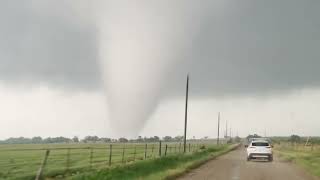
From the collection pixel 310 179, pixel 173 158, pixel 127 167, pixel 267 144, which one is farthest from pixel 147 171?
pixel 267 144

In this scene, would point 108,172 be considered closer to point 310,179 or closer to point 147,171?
point 147,171

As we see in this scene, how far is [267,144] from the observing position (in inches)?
1922

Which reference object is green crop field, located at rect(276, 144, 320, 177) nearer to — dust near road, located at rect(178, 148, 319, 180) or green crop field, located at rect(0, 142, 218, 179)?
dust near road, located at rect(178, 148, 319, 180)

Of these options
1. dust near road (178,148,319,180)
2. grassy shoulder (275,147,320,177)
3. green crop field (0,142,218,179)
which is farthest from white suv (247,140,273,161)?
dust near road (178,148,319,180)

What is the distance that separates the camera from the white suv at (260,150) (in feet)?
157

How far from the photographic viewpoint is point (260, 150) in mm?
48312

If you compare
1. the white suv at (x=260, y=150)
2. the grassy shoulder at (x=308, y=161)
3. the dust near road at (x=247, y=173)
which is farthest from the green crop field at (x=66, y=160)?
the grassy shoulder at (x=308, y=161)

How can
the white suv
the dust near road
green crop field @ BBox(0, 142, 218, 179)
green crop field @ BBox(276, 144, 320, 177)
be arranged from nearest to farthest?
the dust near road
green crop field @ BBox(0, 142, 218, 179)
green crop field @ BBox(276, 144, 320, 177)
the white suv

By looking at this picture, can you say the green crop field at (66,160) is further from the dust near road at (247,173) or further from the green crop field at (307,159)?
the green crop field at (307,159)

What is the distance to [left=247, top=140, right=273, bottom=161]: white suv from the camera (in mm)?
47906

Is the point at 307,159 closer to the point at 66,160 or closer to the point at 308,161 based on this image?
the point at 308,161

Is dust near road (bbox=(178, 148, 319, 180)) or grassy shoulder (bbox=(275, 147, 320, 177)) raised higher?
grassy shoulder (bbox=(275, 147, 320, 177))

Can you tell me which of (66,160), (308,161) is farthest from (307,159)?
(66,160)

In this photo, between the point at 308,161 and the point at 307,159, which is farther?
the point at 307,159
